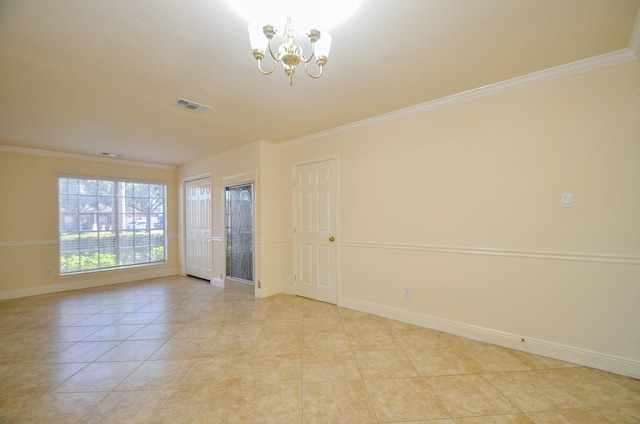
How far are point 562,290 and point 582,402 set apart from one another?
35.0 inches

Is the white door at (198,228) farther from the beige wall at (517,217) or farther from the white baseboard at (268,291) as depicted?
the beige wall at (517,217)

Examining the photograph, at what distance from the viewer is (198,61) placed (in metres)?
2.19

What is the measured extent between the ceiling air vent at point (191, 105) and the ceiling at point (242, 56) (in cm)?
9

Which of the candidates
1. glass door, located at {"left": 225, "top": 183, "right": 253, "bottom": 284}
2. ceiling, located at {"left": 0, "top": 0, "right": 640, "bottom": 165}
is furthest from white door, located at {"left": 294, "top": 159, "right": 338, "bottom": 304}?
ceiling, located at {"left": 0, "top": 0, "right": 640, "bottom": 165}

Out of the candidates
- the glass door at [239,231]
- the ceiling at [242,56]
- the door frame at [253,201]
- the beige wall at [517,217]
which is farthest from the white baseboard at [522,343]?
the ceiling at [242,56]

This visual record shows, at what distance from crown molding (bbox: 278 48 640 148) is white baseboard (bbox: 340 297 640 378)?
2.41m

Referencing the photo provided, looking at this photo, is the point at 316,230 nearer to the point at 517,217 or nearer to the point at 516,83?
the point at 517,217

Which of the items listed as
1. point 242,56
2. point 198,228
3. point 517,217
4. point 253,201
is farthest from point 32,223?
point 517,217

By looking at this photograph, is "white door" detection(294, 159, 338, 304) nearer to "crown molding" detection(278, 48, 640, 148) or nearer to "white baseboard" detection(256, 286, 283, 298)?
"white baseboard" detection(256, 286, 283, 298)

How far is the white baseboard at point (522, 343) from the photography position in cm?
219

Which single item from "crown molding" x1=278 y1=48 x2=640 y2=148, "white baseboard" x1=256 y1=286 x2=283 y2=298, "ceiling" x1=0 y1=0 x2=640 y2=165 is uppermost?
"ceiling" x1=0 y1=0 x2=640 y2=165

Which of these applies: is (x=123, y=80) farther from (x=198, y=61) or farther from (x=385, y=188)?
(x=385, y=188)

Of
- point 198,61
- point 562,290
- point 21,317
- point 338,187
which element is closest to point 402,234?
point 338,187

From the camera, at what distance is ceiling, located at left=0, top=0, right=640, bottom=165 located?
1.69 metres
